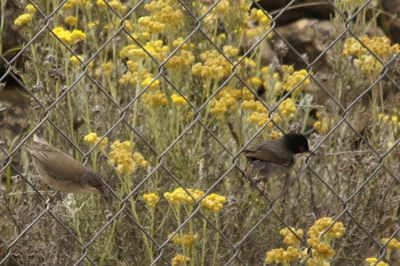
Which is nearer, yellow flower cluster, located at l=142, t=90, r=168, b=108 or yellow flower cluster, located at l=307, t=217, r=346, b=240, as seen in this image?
yellow flower cluster, located at l=307, t=217, r=346, b=240

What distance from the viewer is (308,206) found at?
3965 mm

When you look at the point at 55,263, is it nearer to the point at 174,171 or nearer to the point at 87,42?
the point at 174,171

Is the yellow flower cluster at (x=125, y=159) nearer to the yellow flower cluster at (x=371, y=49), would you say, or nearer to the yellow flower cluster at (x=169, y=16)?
the yellow flower cluster at (x=169, y=16)

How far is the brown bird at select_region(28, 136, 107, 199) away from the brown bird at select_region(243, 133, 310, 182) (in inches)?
33.6

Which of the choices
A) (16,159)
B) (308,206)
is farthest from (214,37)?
(16,159)

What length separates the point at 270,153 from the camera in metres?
3.87

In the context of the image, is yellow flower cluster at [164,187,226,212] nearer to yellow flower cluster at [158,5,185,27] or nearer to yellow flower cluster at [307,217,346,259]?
yellow flower cluster at [307,217,346,259]

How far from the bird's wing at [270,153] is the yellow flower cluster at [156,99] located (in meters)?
0.59

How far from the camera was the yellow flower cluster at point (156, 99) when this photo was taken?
346 cm

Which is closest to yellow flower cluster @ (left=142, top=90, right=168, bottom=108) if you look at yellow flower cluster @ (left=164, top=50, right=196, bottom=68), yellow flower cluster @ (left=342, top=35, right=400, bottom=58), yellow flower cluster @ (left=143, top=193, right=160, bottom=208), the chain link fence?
the chain link fence

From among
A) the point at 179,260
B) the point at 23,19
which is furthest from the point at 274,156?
the point at 23,19

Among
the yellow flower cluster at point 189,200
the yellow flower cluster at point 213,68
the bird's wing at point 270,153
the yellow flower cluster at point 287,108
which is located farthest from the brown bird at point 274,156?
the yellow flower cluster at point 189,200

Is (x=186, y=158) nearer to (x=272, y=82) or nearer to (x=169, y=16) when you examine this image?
(x=169, y=16)

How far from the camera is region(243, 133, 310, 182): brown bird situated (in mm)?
3824
